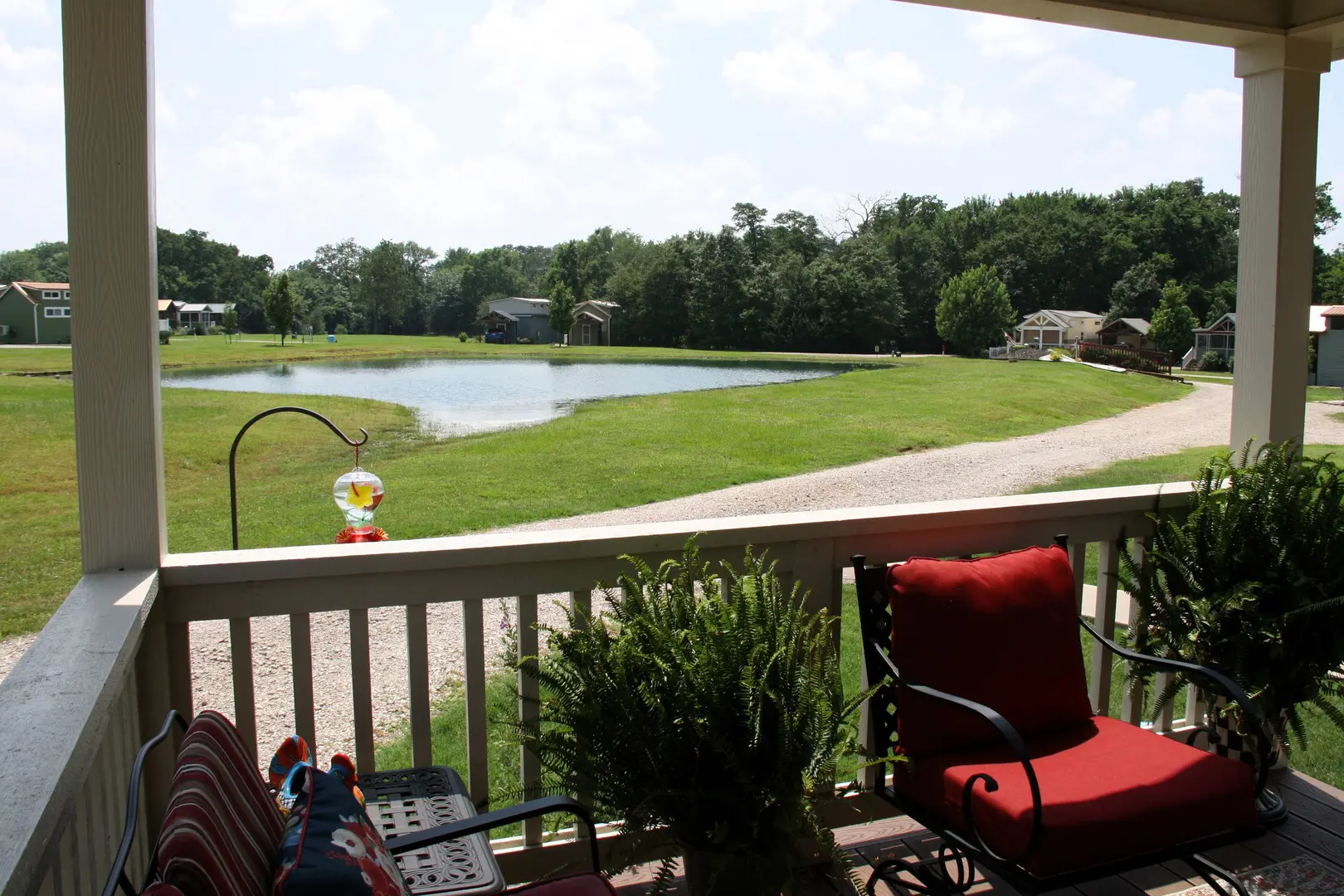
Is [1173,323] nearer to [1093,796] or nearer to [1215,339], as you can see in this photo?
[1215,339]

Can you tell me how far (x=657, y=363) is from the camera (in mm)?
28531

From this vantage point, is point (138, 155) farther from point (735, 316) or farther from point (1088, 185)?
point (1088, 185)

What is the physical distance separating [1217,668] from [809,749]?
1.28 m

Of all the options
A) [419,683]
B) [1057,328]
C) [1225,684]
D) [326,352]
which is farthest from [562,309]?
[1225,684]

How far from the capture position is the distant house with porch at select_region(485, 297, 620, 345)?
30.7 meters

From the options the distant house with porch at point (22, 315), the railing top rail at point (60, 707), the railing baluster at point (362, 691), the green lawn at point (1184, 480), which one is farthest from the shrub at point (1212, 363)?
the railing top rail at point (60, 707)

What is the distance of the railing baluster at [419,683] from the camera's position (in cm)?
180

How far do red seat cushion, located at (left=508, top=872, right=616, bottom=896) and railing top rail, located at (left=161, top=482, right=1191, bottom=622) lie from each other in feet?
1.81

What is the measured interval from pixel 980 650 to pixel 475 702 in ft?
3.42

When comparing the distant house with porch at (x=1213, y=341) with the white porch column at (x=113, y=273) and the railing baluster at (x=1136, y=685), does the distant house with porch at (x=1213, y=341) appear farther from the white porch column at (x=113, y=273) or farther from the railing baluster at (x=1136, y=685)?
the white porch column at (x=113, y=273)

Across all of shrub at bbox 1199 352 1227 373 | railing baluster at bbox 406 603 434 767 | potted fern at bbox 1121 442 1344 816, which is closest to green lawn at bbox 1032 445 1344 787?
potted fern at bbox 1121 442 1344 816

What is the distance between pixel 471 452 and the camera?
15875 millimetres

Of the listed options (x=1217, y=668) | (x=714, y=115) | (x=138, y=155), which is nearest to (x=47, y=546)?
(x=138, y=155)

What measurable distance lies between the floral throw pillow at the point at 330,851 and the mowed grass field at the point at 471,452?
8.55 meters
